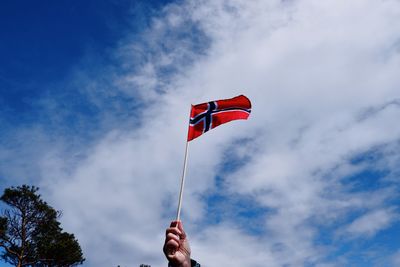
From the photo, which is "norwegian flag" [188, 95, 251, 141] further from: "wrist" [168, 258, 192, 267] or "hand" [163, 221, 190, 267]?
"wrist" [168, 258, 192, 267]

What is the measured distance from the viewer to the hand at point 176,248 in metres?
3.19

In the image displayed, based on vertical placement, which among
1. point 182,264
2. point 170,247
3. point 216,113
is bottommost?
point 182,264

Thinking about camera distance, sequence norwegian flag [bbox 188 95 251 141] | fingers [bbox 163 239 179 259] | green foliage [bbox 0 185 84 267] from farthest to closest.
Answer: green foliage [bbox 0 185 84 267]
norwegian flag [bbox 188 95 251 141]
fingers [bbox 163 239 179 259]

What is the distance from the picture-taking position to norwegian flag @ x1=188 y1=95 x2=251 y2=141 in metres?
7.11

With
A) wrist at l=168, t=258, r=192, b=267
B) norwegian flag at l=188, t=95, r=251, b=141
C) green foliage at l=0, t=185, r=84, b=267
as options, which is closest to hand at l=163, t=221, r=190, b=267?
wrist at l=168, t=258, r=192, b=267

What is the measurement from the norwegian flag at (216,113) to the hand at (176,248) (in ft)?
11.7

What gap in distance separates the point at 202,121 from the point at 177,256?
4.31m

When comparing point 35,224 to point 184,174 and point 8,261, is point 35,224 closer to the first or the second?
point 8,261

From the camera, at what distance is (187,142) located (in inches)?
251

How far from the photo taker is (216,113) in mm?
7500

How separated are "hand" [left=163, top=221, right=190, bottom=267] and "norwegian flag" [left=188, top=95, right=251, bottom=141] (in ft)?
11.7

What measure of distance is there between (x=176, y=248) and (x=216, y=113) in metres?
4.60

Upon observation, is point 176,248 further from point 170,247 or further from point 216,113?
point 216,113

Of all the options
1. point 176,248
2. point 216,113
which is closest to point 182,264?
point 176,248
